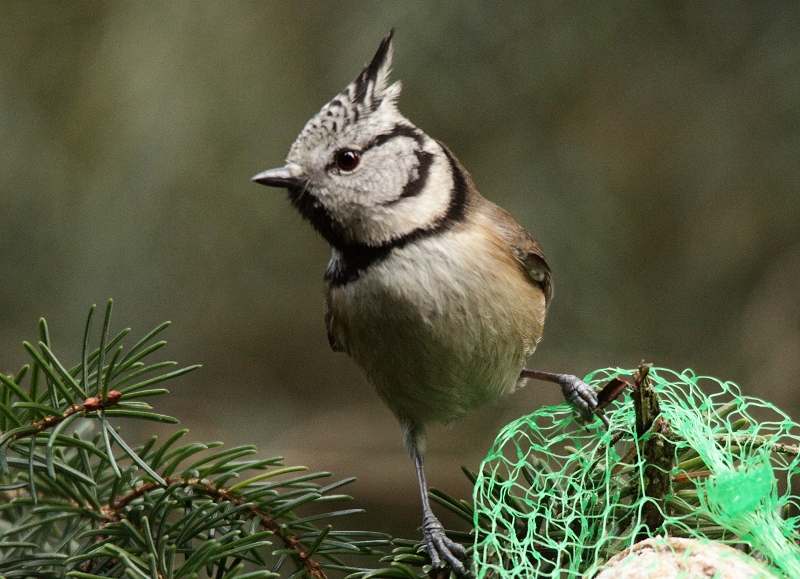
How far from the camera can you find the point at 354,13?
3184mm

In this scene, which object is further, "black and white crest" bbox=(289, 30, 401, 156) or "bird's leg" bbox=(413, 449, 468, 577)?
"black and white crest" bbox=(289, 30, 401, 156)

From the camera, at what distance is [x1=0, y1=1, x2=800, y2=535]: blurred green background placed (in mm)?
2982

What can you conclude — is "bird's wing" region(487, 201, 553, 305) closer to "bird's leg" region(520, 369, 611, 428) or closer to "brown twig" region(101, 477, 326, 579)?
"bird's leg" region(520, 369, 611, 428)

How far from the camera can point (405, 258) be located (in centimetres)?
231

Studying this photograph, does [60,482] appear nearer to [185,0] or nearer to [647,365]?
[647,365]

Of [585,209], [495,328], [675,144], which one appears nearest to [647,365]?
[495,328]

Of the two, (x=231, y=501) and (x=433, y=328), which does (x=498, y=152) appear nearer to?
(x=433, y=328)

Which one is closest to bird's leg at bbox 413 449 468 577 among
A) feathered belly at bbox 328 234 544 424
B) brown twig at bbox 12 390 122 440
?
feathered belly at bbox 328 234 544 424

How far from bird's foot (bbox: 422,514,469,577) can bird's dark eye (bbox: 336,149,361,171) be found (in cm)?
105

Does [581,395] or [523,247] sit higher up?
[523,247]

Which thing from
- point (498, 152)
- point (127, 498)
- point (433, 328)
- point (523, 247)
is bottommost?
point (127, 498)

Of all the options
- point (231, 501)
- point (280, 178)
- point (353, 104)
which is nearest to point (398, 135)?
point (353, 104)

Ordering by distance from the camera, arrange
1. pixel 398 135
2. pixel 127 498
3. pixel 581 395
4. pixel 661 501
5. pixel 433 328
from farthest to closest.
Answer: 1. pixel 398 135
2. pixel 433 328
3. pixel 581 395
4. pixel 127 498
5. pixel 661 501

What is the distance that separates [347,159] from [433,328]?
55 cm
